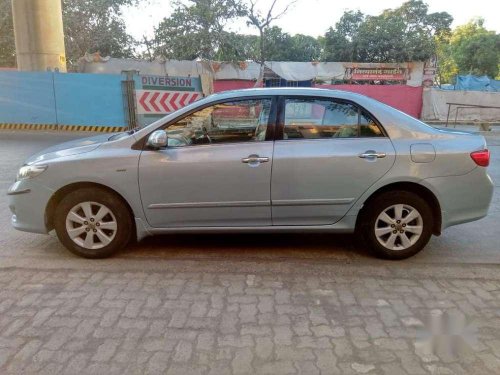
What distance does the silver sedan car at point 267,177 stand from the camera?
12.6ft

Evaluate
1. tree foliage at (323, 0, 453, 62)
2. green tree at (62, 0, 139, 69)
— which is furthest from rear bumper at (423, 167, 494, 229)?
tree foliage at (323, 0, 453, 62)

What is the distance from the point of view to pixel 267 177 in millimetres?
3838

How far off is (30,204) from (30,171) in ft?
0.99

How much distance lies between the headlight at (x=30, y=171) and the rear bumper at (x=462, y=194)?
3461 millimetres

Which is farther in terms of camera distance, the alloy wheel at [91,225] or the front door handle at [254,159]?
the alloy wheel at [91,225]

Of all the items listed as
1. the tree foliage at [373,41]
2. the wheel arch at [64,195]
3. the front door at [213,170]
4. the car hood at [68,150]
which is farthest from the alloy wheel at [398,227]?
the tree foliage at [373,41]

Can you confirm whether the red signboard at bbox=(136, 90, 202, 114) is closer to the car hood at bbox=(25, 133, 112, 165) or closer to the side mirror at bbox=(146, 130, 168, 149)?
the car hood at bbox=(25, 133, 112, 165)

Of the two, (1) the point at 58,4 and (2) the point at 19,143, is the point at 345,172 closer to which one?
(2) the point at 19,143

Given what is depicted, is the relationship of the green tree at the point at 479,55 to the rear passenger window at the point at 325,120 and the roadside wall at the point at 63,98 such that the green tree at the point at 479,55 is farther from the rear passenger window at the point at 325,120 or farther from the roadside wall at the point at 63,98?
the rear passenger window at the point at 325,120

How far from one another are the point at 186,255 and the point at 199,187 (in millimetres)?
738

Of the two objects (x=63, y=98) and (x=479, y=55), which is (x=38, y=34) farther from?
(x=479, y=55)

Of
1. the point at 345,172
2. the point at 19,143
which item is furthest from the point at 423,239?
the point at 19,143

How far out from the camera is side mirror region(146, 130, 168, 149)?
378 cm

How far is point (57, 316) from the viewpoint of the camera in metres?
3.01
